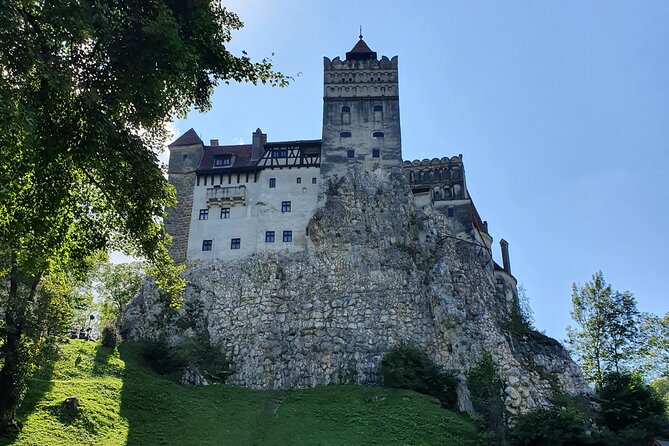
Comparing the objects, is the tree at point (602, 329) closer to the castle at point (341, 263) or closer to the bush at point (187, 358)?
the castle at point (341, 263)

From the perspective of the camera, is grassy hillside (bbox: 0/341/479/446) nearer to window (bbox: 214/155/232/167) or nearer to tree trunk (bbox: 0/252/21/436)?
tree trunk (bbox: 0/252/21/436)

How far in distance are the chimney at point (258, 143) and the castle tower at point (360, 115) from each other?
563 cm

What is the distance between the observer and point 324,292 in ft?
148

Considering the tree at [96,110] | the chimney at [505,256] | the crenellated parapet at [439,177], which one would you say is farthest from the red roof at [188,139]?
the tree at [96,110]

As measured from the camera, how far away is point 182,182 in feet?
171

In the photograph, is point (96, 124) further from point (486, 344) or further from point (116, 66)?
point (486, 344)

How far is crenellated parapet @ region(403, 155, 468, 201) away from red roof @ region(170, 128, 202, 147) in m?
19.1

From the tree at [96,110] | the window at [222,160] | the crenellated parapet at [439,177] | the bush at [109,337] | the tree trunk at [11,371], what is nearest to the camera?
the tree at [96,110]

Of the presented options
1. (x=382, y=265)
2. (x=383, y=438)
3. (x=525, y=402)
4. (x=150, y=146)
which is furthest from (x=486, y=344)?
(x=150, y=146)

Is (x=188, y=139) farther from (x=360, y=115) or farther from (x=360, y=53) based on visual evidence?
(x=360, y=53)

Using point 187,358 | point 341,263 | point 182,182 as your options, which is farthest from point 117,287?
point 341,263

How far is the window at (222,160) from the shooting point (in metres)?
52.7

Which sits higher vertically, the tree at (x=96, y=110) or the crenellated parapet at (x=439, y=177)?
the crenellated parapet at (x=439, y=177)

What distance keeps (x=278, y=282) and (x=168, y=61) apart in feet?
104
